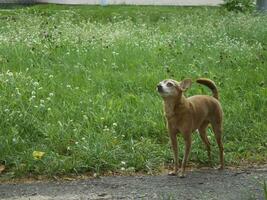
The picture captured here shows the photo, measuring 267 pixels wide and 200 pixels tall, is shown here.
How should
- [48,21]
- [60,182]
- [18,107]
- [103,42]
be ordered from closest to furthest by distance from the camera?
1. [60,182]
2. [18,107]
3. [103,42]
4. [48,21]

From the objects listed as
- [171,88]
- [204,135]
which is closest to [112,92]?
[204,135]

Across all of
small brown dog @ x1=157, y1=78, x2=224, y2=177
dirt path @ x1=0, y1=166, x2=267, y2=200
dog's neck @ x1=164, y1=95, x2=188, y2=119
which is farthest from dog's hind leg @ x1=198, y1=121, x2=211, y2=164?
dog's neck @ x1=164, y1=95, x2=188, y2=119

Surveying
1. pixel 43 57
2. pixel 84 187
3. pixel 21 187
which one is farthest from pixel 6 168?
pixel 43 57

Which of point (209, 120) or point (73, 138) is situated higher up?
point (209, 120)

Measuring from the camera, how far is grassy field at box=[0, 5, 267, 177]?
666cm

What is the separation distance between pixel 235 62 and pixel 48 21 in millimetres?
5751

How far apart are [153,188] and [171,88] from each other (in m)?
0.95

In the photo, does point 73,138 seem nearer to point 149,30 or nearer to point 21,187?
point 21,187

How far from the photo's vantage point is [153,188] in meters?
5.77

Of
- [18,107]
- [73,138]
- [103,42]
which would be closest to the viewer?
Result: [73,138]

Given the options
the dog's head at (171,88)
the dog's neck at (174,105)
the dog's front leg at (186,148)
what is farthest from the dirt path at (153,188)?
the dog's head at (171,88)

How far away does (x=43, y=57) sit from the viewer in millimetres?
10195

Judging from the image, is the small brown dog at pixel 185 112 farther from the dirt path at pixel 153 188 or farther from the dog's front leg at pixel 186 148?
the dirt path at pixel 153 188

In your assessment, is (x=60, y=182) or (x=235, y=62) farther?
(x=235, y=62)
